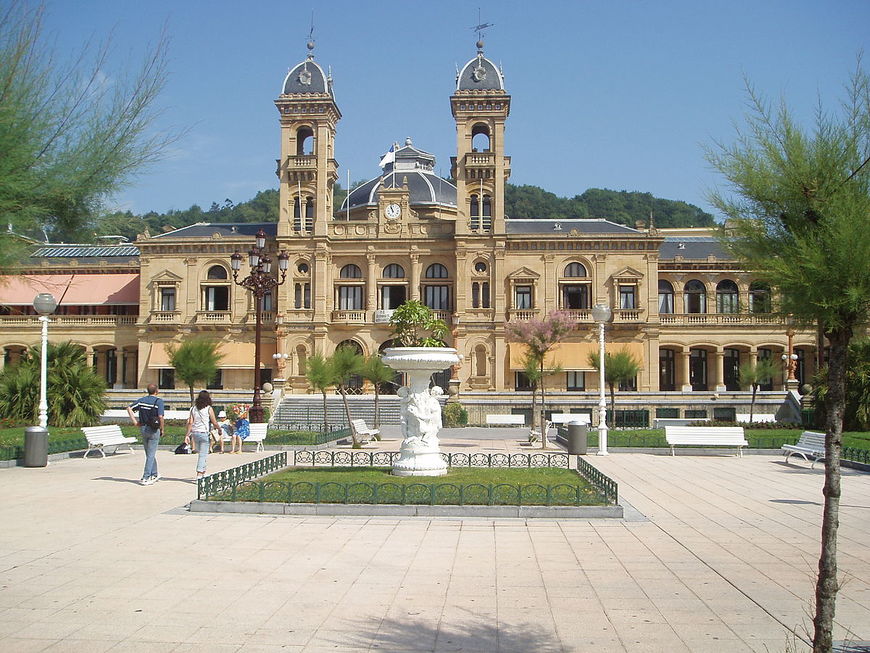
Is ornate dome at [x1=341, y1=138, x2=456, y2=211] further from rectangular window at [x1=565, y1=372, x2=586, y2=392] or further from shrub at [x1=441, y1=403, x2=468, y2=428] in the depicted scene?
shrub at [x1=441, y1=403, x2=468, y2=428]

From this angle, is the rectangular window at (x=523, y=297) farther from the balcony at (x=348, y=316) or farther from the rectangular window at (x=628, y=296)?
the balcony at (x=348, y=316)

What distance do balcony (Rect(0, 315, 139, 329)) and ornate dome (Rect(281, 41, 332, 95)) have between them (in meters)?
18.4

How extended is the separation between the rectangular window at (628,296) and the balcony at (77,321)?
31.8 meters

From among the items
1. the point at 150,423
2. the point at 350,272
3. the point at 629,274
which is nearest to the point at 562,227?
the point at 629,274

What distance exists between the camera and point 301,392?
49.8m

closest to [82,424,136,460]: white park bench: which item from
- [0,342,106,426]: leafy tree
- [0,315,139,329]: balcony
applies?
[0,342,106,426]: leafy tree

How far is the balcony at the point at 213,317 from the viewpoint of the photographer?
2042 inches

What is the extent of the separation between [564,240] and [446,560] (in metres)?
42.4

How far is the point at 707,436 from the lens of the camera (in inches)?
923

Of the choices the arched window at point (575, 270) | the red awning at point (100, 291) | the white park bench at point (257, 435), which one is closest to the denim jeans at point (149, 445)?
the white park bench at point (257, 435)

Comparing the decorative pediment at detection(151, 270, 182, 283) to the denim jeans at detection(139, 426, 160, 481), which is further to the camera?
the decorative pediment at detection(151, 270, 182, 283)

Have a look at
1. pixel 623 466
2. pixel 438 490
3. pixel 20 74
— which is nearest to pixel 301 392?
pixel 623 466

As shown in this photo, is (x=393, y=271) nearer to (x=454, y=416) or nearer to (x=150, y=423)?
(x=454, y=416)

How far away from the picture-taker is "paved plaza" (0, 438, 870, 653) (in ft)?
23.0
